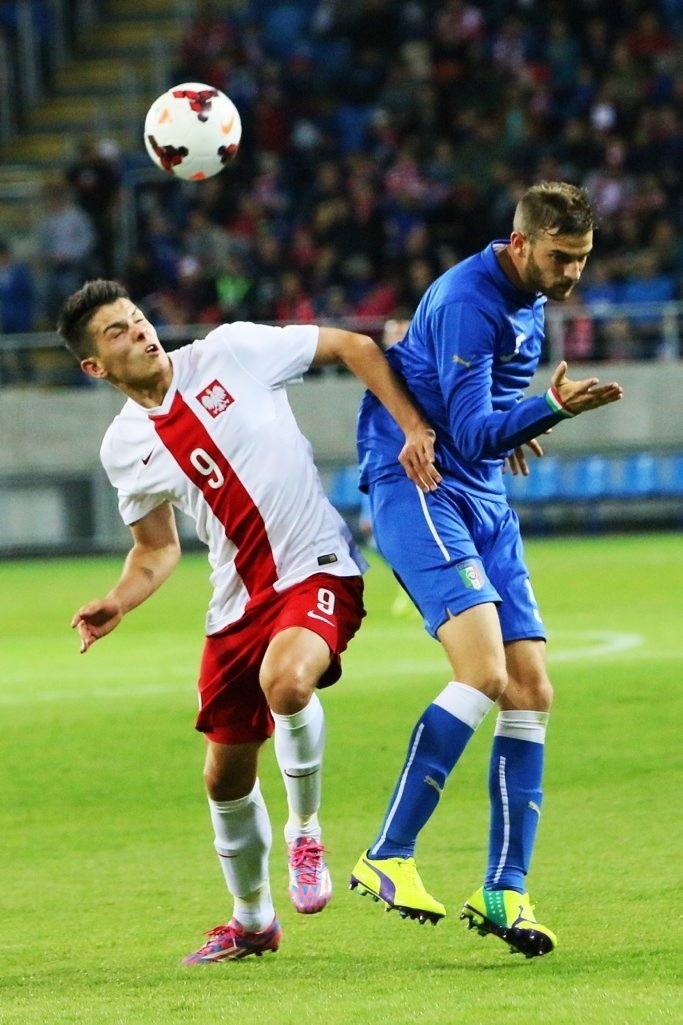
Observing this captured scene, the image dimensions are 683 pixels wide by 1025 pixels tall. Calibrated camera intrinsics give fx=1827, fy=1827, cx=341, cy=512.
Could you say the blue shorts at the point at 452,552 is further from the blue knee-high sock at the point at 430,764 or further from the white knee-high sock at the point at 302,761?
the white knee-high sock at the point at 302,761

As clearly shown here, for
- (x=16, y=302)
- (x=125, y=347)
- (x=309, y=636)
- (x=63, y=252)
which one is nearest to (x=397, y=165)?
(x=63, y=252)

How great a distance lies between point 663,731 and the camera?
9.70 metres

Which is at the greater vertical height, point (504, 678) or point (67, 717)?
point (504, 678)

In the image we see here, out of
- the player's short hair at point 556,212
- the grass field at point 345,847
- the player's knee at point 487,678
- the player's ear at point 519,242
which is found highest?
the player's short hair at point 556,212

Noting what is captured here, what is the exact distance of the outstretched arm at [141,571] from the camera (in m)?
5.85

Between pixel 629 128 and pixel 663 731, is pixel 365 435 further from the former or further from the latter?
pixel 629 128

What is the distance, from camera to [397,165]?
24375 mm

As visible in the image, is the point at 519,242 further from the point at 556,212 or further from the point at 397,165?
the point at 397,165

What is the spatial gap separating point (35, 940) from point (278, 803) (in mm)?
2594

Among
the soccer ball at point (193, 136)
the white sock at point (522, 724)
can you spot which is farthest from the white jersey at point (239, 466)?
the soccer ball at point (193, 136)

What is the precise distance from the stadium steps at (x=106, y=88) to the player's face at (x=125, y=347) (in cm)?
2247

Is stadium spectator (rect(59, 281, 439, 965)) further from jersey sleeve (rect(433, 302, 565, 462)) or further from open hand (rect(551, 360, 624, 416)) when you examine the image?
open hand (rect(551, 360, 624, 416))

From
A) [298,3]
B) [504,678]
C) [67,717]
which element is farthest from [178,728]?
[298,3]

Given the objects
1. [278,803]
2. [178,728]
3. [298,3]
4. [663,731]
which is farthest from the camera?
[298,3]
